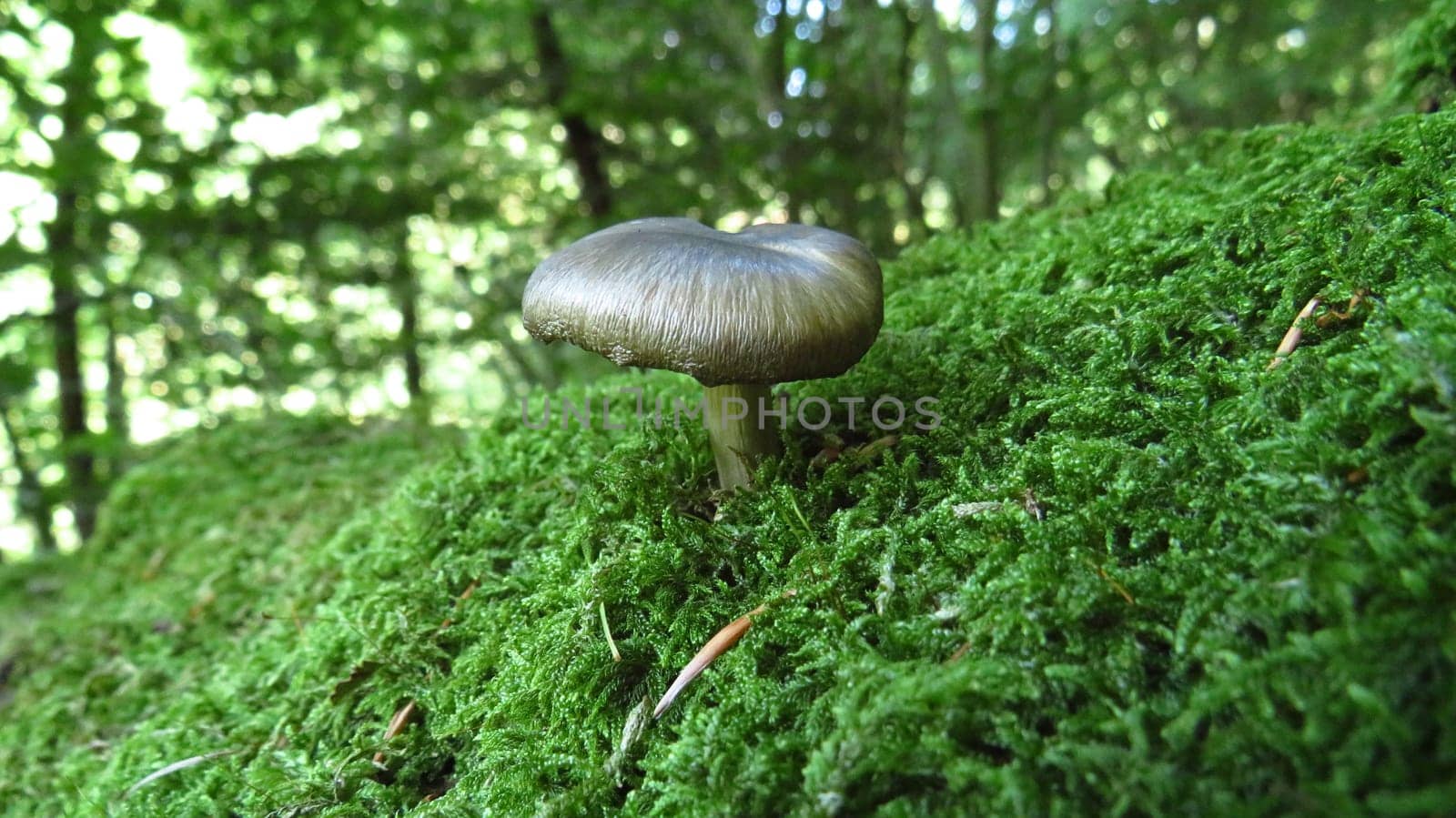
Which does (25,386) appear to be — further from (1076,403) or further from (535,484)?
(1076,403)

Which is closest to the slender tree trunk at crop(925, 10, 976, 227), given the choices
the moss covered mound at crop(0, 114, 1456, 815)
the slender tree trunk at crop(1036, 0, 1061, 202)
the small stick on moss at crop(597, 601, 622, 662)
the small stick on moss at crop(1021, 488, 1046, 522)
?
the slender tree trunk at crop(1036, 0, 1061, 202)

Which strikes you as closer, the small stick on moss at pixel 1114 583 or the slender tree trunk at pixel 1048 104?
the small stick on moss at pixel 1114 583

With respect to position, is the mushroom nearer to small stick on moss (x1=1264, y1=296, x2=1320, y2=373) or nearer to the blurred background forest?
small stick on moss (x1=1264, y1=296, x2=1320, y2=373)

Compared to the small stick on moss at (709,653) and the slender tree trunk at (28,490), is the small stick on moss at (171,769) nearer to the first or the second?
the small stick on moss at (709,653)

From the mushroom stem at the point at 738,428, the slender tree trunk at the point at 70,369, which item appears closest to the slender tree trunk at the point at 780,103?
the mushroom stem at the point at 738,428

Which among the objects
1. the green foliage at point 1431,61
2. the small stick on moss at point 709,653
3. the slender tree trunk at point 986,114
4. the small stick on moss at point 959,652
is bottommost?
the small stick on moss at point 709,653

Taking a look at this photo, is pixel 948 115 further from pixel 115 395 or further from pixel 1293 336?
pixel 115 395

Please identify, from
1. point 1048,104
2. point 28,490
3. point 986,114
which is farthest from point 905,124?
point 28,490

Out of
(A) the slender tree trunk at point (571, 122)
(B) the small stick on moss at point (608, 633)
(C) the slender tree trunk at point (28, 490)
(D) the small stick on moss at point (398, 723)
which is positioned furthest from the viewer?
(C) the slender tree trunk at point (28, 490)

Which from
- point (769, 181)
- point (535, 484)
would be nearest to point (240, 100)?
point (769, 181)
